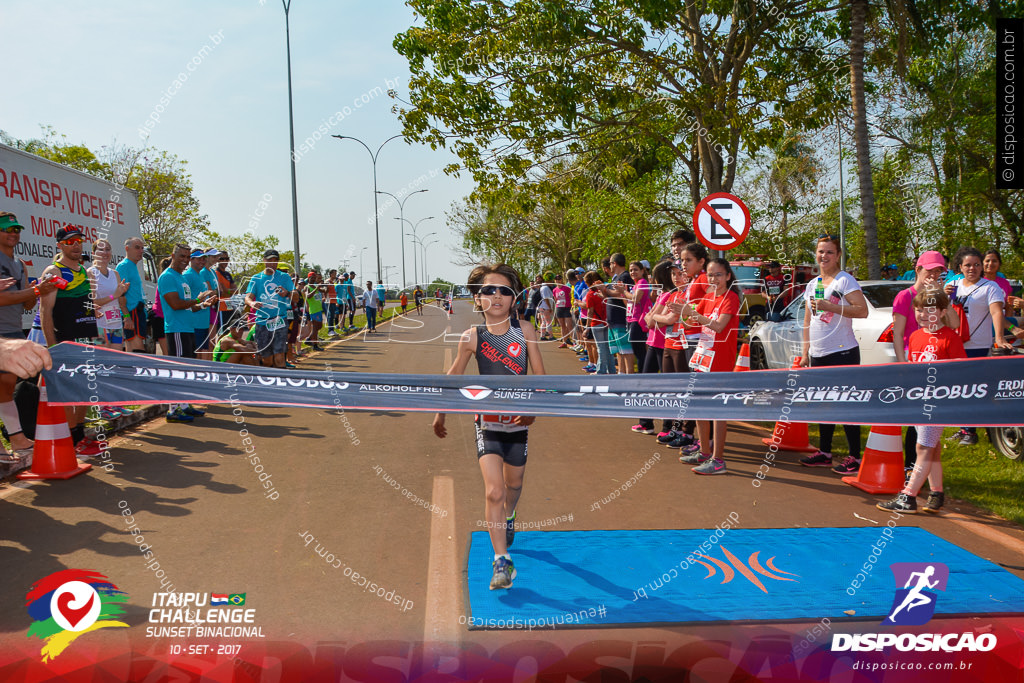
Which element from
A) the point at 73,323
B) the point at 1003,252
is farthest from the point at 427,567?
the point at 1003,252

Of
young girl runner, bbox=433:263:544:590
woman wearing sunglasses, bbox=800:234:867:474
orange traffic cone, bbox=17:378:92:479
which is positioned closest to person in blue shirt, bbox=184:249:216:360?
orange traffic cone, bbox=17:378:92:479

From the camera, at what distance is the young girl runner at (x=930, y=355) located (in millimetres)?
5207

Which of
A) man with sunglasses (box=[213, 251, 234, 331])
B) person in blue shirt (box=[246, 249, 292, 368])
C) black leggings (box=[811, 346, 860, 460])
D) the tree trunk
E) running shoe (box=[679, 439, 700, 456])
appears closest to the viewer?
black leggings (box=[811, 346, 860, 460])

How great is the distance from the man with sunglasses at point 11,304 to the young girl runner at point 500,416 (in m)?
4.23

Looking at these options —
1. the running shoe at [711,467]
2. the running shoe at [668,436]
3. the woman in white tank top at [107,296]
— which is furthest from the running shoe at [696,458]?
the woman in white tank top at [107,296]

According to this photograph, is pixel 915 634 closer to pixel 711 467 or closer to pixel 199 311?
pixel 711 467

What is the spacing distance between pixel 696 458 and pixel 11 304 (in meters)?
6.55

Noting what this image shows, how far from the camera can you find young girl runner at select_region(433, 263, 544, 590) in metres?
3.99

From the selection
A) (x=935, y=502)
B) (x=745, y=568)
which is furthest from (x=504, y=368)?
(x=935, y=502)

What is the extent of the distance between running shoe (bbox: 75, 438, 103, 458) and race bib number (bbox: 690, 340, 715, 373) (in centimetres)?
590

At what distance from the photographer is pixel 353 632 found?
3430mm

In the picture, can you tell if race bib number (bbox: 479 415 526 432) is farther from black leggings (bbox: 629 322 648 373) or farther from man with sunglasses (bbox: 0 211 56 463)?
black leggings (bbox: 629 322 648 373)

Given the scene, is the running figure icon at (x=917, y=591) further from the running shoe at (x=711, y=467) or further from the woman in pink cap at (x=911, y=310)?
the running shoe at (x=711, y=467)

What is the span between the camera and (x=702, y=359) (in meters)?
6.51
